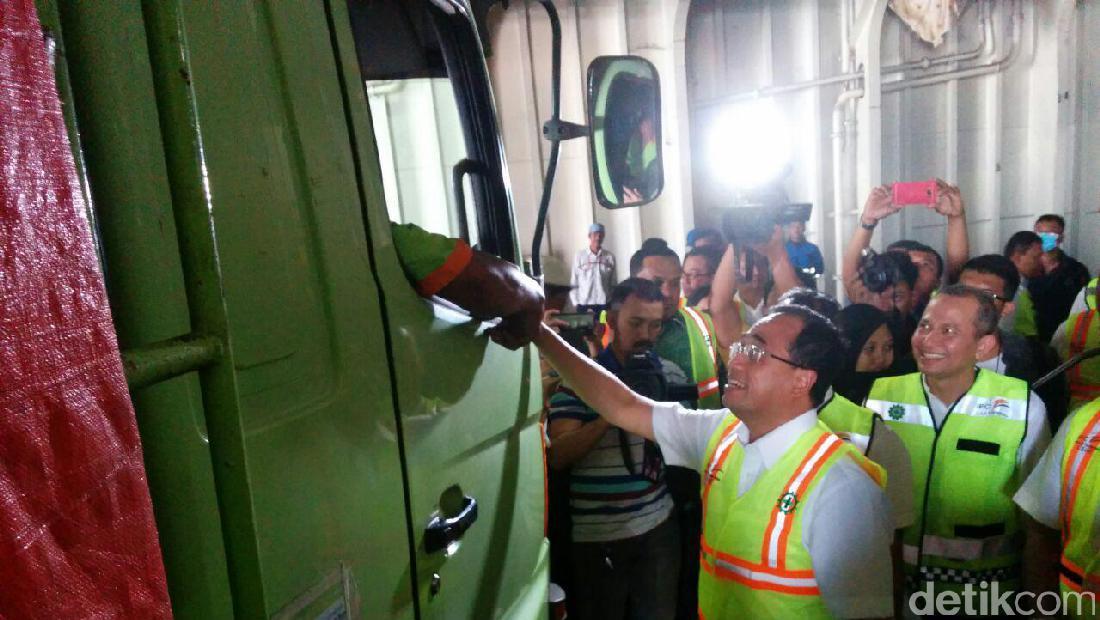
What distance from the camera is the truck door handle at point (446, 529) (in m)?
1.25

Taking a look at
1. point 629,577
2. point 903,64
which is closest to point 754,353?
point 629,577

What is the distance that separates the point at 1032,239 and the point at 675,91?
3.28 m

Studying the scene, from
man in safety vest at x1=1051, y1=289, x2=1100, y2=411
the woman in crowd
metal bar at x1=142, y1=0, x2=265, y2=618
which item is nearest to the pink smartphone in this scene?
man in safety vest at x1=1051, y1=289, x2=1100, y2=411

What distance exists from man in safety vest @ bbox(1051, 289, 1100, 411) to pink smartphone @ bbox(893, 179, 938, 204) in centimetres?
104

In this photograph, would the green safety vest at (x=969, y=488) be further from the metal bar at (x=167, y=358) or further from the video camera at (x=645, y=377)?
the metal bar at (x=167, y=358)

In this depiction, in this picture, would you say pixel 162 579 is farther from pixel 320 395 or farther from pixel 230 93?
pixel 230 93

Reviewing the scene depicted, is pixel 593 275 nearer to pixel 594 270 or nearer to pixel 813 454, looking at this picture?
pixel 594 270

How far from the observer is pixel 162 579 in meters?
0.55

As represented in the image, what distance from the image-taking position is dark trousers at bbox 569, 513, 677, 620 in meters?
2.52

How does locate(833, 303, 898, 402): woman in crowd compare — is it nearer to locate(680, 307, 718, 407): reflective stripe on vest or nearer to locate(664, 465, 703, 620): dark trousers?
locate(680, 307, 718, 407): reflective stripe on vest

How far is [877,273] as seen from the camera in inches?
167

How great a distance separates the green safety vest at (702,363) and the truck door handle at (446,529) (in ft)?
6.32

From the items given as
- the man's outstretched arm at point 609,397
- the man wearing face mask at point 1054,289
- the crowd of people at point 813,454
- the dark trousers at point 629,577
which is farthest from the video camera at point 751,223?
the man's outstretched arm at point 609,397

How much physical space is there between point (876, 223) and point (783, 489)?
10.2 feet
